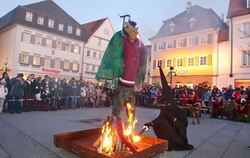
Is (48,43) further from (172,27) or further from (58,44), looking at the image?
(172,27)

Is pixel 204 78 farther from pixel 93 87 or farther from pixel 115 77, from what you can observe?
pixel 115 77

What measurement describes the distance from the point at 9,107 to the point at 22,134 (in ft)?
20.6

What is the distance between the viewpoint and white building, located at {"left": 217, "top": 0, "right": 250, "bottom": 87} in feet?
84.0

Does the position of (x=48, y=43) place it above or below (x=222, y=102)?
above

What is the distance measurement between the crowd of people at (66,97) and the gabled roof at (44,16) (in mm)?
21693

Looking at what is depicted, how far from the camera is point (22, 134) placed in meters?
6.19

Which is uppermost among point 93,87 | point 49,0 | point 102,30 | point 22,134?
point 49,0

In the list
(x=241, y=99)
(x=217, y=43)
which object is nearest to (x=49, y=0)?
(x=217, y=43)

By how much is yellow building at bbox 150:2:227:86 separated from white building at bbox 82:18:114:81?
1113 centimetres

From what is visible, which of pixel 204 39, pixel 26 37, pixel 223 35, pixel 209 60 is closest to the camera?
pixel 223 35

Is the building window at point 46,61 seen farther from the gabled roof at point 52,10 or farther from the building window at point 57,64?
the gabled roof at point 52,10

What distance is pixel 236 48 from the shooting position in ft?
86.1

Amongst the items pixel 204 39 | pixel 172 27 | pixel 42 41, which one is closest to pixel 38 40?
pixel 42 41

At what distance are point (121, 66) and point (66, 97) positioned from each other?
36.5 feet
